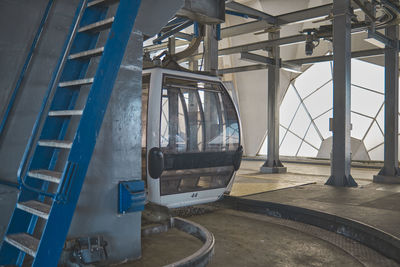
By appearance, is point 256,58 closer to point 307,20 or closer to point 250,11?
point 250,11

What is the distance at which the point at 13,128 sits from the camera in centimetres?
400

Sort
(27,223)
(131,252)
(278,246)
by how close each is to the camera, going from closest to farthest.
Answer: (27,223)
(131,252)
(278,246)

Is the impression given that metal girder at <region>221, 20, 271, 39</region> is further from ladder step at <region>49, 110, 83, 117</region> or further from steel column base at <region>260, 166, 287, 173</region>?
ladder step at <region>49, 110, 83, 117</region>

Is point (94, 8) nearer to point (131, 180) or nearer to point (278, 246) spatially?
point (131, 180)

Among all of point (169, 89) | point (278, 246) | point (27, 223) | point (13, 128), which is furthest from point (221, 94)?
point (27, 223)

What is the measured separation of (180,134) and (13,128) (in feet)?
8.18

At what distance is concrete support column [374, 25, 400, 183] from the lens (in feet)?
36.4

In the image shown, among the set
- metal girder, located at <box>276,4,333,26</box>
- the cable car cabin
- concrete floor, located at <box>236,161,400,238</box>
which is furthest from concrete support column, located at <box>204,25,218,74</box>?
metal girder, located at <box>276,4,333,26</box>

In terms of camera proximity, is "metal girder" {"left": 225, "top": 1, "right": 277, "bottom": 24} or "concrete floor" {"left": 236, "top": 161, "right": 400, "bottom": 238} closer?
"concrete floor" {"left": 236, "top": 161, "right": 400, "bottom": 238}

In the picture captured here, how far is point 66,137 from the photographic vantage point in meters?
3.87

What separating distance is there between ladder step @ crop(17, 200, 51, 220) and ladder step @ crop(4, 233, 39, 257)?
240 mm

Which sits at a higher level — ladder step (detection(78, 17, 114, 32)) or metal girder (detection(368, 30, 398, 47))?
metal girder (detection(368, 30, 398, 47))

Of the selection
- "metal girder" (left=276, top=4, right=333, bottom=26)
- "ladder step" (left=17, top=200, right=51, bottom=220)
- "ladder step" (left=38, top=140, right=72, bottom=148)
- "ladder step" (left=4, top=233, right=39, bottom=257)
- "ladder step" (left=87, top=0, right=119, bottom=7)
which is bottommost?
"ladder step" (left=4, top=233, right=39, bottom=257)

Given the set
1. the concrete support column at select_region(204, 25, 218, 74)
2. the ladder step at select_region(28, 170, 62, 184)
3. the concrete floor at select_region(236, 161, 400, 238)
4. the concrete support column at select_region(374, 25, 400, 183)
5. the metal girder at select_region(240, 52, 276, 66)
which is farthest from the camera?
the metal girder at select_region(240, 52, 276, 66)
